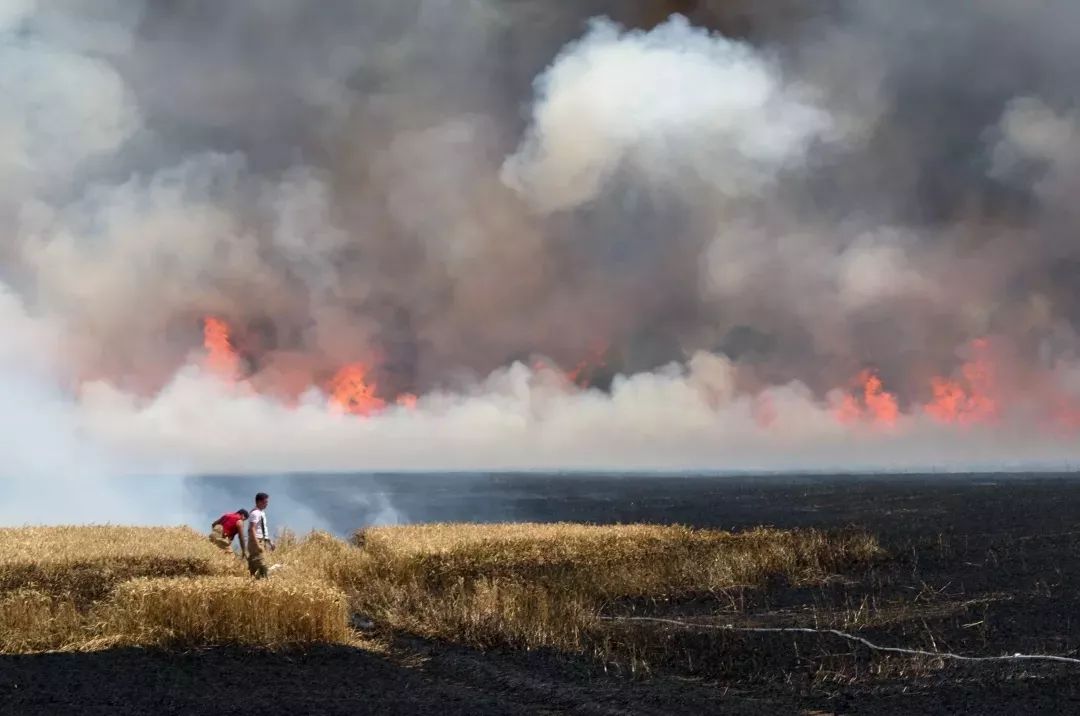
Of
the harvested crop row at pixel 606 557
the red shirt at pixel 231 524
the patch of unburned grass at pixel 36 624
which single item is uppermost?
the red shirt at pixel 231 524

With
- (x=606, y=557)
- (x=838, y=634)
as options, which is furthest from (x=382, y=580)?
(x=838, y=634)

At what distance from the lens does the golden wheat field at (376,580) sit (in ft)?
59.1


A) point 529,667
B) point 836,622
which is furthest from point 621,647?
point 836,622

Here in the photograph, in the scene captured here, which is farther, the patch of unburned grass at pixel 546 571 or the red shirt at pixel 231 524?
the red shirt at pixel 231 524

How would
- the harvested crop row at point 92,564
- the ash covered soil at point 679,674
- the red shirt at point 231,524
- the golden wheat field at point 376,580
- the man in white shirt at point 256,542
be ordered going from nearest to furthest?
the ash covered soil at point 679,674, the golden wheat field at point 376,580, the harvested crop row at point 92,564, the man in white shirt at point 256,542, the red shirt at point 231,524

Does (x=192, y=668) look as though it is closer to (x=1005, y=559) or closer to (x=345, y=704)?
(x=345, y=704)

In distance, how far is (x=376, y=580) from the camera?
26344 mm

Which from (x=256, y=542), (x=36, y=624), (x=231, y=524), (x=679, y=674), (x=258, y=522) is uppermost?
(x=258, y=522)

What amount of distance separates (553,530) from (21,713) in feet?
80.5

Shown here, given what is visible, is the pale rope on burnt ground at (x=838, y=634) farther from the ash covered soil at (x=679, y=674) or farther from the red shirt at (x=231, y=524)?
the red shirt at (x=231, y=524)

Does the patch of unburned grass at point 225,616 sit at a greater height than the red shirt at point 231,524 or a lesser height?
lesser

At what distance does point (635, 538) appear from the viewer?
3616cm

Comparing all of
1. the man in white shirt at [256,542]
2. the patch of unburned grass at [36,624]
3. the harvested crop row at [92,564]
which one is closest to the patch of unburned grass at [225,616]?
the patch of unburned grass at [36,624]

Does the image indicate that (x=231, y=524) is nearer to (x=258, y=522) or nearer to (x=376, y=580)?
(x=258, y=522)
